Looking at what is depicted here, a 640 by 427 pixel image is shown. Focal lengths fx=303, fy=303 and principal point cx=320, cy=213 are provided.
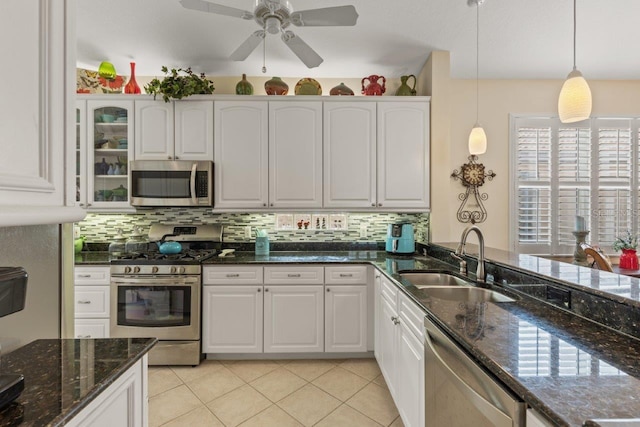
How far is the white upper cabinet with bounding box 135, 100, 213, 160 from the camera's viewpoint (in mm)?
2938

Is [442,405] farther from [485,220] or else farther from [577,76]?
[485,220]

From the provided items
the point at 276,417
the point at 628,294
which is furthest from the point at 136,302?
the point at 628,294

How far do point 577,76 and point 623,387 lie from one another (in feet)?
4.98

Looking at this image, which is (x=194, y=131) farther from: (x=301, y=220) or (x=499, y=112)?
(x=499, y=112)

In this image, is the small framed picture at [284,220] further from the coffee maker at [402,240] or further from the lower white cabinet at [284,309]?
the coffee maker at [402,240]

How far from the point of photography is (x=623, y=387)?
76 cm

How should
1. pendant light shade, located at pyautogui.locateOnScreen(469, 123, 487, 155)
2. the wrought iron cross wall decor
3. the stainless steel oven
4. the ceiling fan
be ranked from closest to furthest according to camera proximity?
the ceiling fan, pendant light shade, located at pyautogui.locateOnScreen(469, 123, 487, 155), the stainless steel oven, the wrought iron cross wall decor

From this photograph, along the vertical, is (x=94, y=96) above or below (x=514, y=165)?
above

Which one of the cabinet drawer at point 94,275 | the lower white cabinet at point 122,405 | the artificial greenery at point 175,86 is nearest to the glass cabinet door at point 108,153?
the artificial greenery at point 175,86

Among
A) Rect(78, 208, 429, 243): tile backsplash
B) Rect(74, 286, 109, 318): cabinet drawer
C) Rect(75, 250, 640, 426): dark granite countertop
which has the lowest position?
Rect(74, 286, 109, 318): cabinet drawer

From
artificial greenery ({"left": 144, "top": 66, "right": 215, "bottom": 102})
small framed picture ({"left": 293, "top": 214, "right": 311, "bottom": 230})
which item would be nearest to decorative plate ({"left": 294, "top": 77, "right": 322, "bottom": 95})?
artificial greenery ({"left": 144, "top": 66, "right": 215, "bottom": 102})

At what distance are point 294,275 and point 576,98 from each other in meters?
2.24

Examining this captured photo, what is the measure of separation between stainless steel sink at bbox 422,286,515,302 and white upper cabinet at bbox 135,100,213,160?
2331mm

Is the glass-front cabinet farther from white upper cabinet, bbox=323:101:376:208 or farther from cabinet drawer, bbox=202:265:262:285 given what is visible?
white upper cabinet, bbox=323:101:376:208
